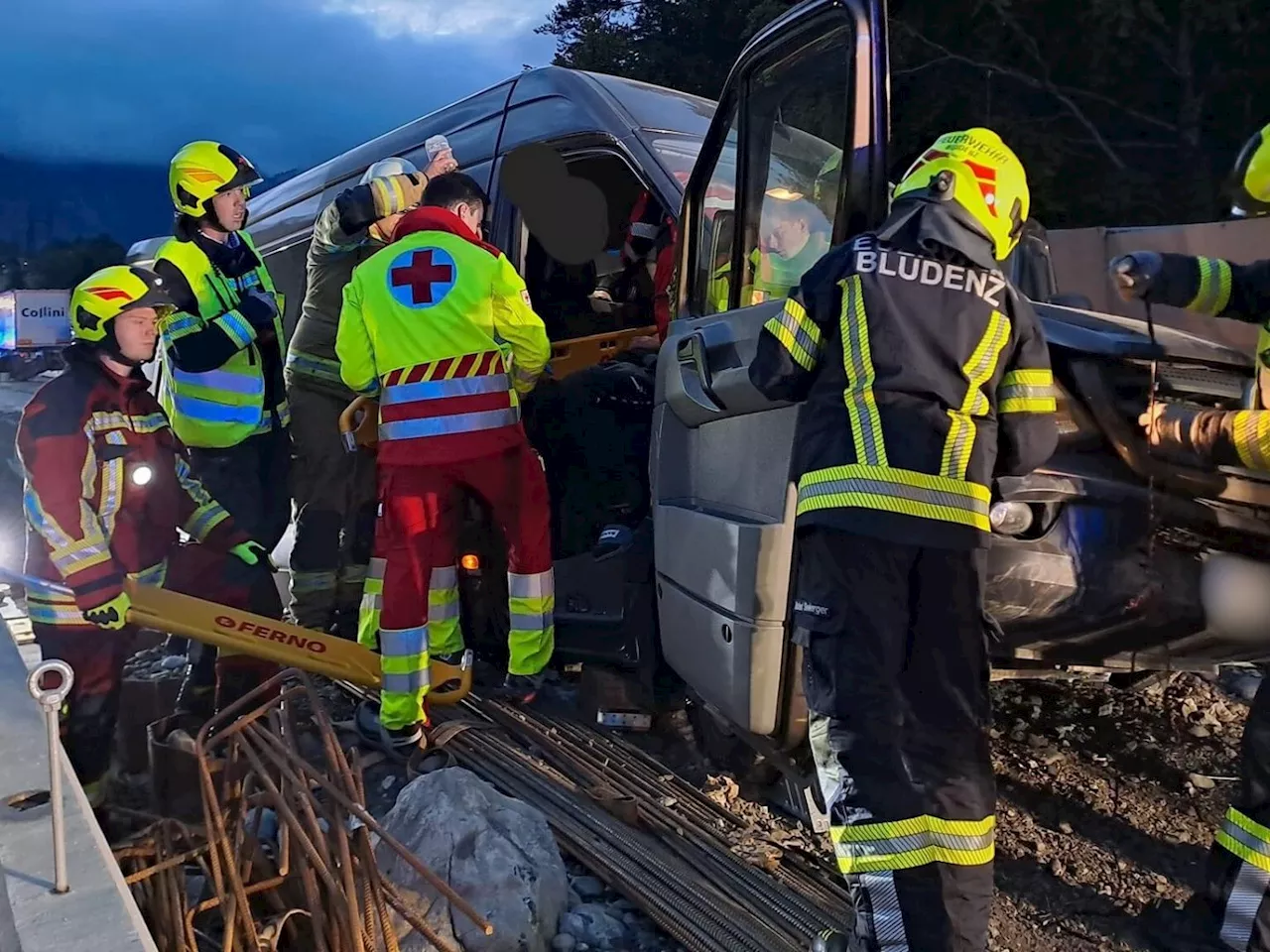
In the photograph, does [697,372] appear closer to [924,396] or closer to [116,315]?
[924,396]

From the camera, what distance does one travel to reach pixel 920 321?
2291mm

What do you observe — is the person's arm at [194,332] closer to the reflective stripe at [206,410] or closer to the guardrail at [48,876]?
the reflective stripe at [206,410]

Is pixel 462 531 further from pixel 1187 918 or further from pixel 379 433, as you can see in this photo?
pixel 1187 918

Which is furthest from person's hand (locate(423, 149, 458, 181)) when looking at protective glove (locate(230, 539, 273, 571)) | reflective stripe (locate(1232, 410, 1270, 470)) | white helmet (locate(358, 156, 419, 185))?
reflective stripe (locate(1232, 410, 1270, 470))

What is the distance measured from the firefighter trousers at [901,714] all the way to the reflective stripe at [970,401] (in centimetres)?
19

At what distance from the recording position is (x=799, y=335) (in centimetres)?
239

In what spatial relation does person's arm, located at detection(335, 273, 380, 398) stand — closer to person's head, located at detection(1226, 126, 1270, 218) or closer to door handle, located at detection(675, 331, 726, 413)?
door handle, located at detection(675, 331, 726, 413)

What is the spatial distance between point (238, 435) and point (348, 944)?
2.56 meters

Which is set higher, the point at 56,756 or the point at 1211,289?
the point at 1211,289

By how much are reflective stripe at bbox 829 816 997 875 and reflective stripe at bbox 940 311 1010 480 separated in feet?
2.33

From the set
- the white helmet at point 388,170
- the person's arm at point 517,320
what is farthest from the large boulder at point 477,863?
the white helmet at point 388,170

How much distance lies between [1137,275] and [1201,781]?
1.83m

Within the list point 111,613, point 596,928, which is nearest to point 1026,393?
point 596,928

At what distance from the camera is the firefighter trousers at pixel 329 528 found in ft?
15.7
